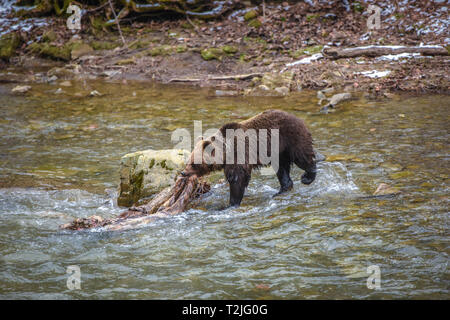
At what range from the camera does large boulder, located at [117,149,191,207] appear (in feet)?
25.5

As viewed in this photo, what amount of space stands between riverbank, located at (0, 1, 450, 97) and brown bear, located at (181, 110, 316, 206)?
6.64 metres

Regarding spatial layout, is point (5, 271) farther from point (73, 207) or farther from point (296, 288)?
point (296, 288)

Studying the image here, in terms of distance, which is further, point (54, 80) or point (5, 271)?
point (54, 80)

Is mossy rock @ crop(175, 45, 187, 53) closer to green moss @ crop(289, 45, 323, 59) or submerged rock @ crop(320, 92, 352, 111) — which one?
green moss @ crop(289, 45, 323, 59)

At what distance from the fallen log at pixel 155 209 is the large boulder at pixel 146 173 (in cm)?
49

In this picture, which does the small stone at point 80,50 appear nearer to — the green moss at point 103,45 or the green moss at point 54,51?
the green moss at point 103,45

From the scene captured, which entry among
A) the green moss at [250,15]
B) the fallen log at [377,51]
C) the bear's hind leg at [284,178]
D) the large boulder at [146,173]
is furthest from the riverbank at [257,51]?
the large boulder at [146,173]

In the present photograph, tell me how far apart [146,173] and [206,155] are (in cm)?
129

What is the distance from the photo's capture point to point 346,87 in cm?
1404

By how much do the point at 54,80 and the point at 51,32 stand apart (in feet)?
15.3

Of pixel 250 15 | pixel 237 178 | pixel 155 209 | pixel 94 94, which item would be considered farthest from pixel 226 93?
pixel 155 209

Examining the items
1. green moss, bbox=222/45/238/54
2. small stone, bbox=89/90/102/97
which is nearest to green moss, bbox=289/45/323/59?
green moss, bbox=222/45/238/54

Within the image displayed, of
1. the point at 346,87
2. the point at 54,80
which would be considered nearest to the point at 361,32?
the point at 346,87

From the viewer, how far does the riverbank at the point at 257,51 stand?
14.4 metres
